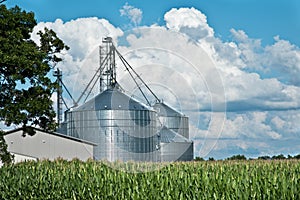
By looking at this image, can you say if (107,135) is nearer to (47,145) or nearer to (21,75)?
(47,145)

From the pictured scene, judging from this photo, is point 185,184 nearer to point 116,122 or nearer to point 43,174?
point 43,174

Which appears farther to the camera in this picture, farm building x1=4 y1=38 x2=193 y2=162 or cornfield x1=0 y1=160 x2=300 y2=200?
farm building x1=4 y1=38 x2=193 y2=162

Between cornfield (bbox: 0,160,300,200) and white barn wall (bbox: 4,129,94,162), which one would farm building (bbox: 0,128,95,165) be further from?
cornfield (bbox: 0,160,300,200)

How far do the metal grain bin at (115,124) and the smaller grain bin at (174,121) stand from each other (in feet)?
18.2

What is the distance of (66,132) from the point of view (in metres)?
48.2

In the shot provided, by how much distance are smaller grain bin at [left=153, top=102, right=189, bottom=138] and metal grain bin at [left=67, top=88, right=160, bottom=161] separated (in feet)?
18.2

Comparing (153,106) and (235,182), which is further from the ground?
(153,106)

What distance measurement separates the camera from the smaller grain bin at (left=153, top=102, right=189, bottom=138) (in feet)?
A: 171

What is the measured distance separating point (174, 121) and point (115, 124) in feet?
43.0

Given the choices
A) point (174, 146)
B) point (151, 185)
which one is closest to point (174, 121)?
point (174, 146)

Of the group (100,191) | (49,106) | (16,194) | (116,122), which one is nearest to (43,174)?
(16,194)

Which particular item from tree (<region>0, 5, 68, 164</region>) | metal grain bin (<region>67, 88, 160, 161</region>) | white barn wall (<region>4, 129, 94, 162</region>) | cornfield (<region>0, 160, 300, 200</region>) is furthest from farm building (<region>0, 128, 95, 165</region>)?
cornfield (<region>0, 160, 300, 200</region>)

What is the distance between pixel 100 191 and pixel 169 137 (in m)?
35.6

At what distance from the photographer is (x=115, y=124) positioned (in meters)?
43.9
